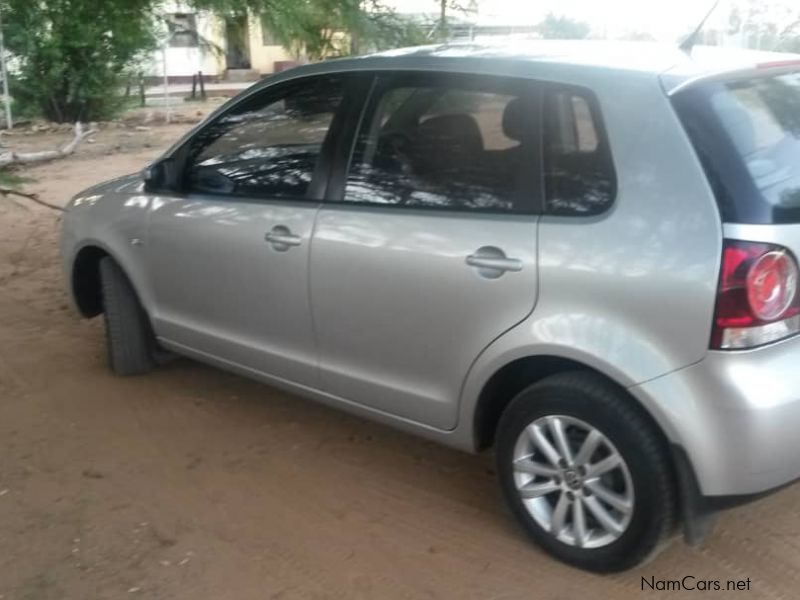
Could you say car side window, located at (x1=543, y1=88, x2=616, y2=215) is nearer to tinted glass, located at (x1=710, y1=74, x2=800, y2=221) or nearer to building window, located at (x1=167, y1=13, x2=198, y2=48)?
tinted glass, located at (x1=710, y1=74, x2=800, y2=221)

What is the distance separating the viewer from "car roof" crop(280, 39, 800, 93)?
3168 mm

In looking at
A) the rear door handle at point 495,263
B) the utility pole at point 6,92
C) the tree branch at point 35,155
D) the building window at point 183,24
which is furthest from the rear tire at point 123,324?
the utility pole at point 6,92

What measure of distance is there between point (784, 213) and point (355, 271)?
1605 mm

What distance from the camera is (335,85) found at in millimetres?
4035

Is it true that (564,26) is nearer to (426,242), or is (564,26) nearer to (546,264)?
(426,242)

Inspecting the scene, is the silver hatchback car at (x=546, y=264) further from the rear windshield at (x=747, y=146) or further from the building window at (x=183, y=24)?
the building window at (x=183, y=24)

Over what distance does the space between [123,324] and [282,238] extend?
1614mm

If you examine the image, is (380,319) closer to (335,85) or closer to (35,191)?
(335,85)

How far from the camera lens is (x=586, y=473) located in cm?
320

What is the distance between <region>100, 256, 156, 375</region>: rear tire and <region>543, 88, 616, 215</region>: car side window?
8.92 ft

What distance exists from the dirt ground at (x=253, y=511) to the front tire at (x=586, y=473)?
5.5 inches

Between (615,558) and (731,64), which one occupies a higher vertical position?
(731,64)

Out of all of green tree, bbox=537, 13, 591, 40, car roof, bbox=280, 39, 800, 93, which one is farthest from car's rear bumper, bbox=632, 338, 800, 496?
green tree, bbox=537, 13, 591, 40

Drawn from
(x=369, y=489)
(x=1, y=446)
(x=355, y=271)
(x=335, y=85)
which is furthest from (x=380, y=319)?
(x=1, y=446)
